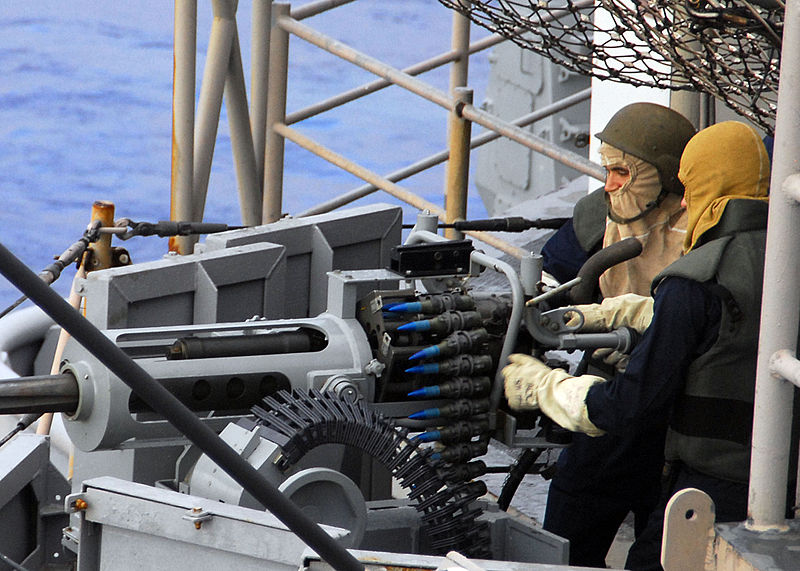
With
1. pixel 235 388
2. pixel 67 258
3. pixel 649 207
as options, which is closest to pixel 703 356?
pixel 649 207

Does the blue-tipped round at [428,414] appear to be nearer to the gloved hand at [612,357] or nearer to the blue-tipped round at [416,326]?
the blue-tipped round at [416,326]

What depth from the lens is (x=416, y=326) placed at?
2.50m

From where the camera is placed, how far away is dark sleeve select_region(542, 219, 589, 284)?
11.1ft

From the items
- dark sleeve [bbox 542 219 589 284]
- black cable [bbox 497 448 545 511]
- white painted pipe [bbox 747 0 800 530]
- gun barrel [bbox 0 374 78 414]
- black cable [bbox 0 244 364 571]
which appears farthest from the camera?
dark sleeve [bbox 542 219 589 284]

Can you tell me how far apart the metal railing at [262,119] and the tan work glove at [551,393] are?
4.93 ft

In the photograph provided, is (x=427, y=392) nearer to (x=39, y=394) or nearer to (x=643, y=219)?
(x=39, y=394)

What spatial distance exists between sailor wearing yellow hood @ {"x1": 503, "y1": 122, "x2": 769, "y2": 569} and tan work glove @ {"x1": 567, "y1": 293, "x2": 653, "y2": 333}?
21 centimetres

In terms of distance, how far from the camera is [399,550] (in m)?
2.55

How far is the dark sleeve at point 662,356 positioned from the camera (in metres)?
2.46

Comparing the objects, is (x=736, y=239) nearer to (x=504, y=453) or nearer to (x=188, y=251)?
(x=504, y=453)

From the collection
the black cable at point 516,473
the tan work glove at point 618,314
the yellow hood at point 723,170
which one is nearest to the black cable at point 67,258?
the black cable at point 516,473

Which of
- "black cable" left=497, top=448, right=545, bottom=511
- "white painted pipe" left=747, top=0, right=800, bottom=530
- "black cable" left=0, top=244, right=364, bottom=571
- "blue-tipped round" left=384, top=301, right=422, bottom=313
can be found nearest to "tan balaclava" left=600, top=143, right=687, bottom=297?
"black cable" left=497, top=448, right=545, bottom=511

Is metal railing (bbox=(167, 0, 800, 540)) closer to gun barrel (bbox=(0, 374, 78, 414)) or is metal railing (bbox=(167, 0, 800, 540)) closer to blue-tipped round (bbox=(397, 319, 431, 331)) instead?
blue-tipped round (bbox=(397, 319, 431, 331))

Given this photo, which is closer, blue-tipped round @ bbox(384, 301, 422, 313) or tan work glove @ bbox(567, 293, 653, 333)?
blue-tipped round @ bbox(384, 301, 422, 313)
